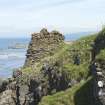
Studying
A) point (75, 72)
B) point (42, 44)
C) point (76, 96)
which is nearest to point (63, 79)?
point (75, 72)

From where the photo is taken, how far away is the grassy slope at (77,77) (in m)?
31.8

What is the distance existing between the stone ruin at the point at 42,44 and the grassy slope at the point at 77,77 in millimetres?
9435

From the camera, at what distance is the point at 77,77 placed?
36.4 metres

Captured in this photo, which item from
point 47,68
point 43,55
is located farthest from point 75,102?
point 43,55

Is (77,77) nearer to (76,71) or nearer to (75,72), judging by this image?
(75,72)

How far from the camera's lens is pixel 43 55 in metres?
50.8

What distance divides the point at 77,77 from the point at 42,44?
16.1 meters

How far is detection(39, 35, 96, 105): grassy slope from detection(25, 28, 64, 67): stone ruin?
9435 mm

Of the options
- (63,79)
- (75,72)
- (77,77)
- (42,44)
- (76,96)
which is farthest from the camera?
(42,44)

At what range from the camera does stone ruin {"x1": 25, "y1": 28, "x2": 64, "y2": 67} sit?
5116 centimetres

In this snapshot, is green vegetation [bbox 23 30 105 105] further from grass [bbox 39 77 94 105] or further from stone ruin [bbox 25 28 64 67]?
stone ruin [bbox 25 28 64 67]

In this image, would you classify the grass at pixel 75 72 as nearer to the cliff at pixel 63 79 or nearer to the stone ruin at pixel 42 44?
the cliff at pixel 63 79

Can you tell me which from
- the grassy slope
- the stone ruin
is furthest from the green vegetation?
the stone ruin

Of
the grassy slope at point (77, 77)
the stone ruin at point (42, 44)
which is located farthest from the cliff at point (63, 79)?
the stone ruin at point (42, 44)
